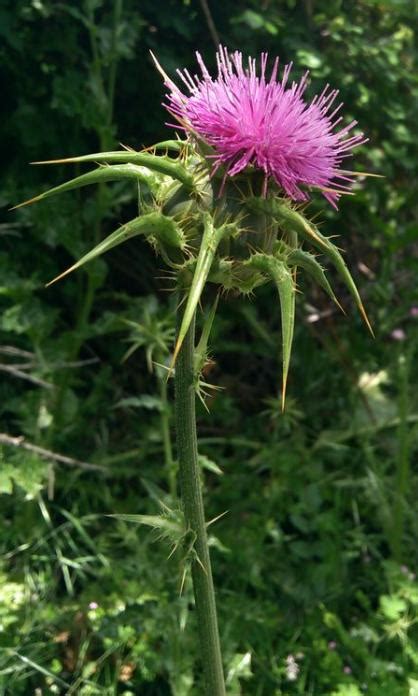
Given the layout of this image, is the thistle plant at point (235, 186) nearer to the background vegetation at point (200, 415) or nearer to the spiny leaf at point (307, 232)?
the spiny leaf at point (307, 232)

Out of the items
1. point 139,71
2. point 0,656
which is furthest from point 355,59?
point 0,656

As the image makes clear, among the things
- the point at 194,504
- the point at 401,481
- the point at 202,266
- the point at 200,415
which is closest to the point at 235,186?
the point at 202,266

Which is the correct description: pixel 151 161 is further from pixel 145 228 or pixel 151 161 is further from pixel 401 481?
pixel 401 481

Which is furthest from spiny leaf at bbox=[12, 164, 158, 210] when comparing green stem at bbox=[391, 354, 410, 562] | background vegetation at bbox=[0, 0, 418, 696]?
green stem at bbox=[391, 354, 410, 562]

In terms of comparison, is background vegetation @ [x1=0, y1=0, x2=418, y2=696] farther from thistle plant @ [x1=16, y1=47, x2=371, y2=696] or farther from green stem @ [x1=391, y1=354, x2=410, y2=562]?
thistle plant @ [x1=16, y1=47, x2=371, y2=696]

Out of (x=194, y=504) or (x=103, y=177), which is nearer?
(x=103, y=177)

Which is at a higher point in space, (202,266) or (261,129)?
(261,129)

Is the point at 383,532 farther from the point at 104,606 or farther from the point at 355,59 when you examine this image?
the point at 355,59
